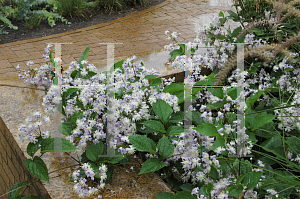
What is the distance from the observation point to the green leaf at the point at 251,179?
1.27 metres

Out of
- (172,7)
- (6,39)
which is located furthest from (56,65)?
(172,7)

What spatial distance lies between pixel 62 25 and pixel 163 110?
4.37m

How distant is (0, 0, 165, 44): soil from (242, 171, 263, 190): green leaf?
460cm

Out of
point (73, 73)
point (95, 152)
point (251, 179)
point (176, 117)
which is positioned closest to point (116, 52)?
point (73, 73)

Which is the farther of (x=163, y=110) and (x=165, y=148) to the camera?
(x=163, y=110)

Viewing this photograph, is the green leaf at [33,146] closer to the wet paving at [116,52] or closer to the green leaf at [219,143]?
the wet paving at [116,52]

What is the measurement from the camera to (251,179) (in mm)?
1292

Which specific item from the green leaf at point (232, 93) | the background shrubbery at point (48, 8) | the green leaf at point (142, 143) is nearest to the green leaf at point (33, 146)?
the green leaf at point (142, 143)

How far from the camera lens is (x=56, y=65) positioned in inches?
83.1

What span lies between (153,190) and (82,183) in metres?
0.38

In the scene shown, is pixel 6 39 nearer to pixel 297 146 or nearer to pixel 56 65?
pixel 56 65

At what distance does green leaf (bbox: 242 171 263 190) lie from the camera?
4.17 feet

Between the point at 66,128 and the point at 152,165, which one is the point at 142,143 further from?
the point at 66,128

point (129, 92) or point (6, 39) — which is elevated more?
point (129, 92)
